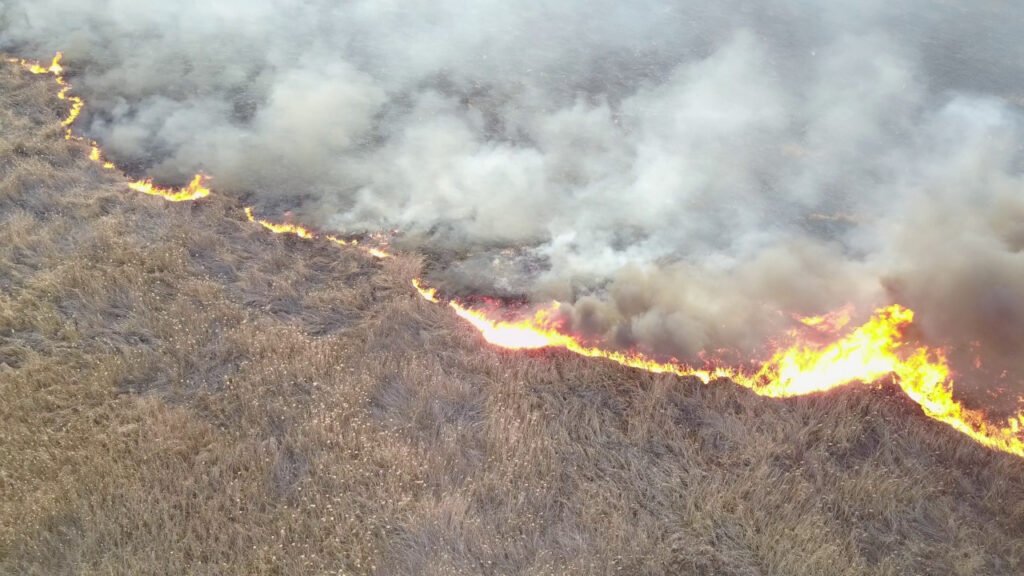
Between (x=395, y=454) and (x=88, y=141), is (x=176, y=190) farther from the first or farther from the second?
(x=395, y=454)

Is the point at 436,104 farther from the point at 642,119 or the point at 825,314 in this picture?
the point at 825,314

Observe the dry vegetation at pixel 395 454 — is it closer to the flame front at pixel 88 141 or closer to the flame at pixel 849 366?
the flame at pixel 849 366

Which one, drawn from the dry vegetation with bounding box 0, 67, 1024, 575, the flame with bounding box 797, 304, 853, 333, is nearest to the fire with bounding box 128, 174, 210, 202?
the dry vegetation with bounding box 0, 67, 1024, 575

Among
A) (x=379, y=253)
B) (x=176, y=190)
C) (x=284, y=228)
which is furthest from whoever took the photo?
(x=176, y=190)

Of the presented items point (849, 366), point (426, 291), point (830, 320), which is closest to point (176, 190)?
point (426, 291)

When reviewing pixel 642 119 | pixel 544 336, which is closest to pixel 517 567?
pixel 544 336

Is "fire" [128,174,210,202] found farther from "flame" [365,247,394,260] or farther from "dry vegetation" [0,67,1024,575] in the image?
"flame" [365,247,394,260]
